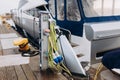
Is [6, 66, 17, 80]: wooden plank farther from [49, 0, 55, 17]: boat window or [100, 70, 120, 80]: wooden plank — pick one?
[49, 0, 55, 17]: boat window

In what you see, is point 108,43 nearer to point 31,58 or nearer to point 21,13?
point 31,58

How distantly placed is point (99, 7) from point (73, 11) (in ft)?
1.68

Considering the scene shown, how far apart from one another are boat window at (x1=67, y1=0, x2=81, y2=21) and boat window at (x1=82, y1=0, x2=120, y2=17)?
17cm

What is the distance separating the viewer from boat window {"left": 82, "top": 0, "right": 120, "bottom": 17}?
13.1 ft

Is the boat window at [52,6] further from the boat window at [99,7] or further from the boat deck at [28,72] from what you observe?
the boat deck at [28,72]

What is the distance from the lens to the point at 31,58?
129 inches

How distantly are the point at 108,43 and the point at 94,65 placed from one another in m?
0.46

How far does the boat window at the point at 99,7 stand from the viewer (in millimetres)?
3986

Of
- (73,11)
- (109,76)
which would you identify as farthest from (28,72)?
(73,11)

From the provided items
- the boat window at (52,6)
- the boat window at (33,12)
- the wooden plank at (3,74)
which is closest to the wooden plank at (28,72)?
the wooden plank at (3,74)

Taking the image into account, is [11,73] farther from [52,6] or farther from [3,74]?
[52,6]

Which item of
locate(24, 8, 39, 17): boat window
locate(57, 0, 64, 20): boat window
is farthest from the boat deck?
locate(24, 8, 39, 17): boat window

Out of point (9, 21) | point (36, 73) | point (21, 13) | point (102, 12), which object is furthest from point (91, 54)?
point (9, 21)

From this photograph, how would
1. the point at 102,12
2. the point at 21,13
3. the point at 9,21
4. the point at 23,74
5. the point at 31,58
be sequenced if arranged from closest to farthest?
the point at 23,74 < the point at 31,58 < the point at 102,12 < the point at 21,13 < the point at 9,21
